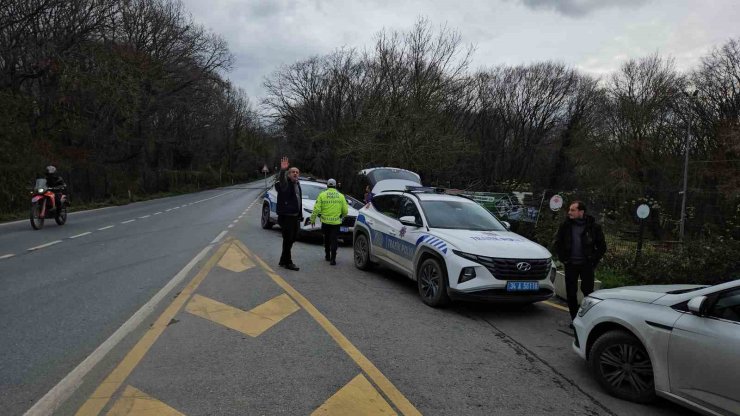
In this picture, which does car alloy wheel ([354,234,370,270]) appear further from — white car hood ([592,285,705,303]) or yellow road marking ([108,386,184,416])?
yellow road marking ([108,386,184,416])

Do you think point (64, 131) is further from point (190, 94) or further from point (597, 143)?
point (597, 143)

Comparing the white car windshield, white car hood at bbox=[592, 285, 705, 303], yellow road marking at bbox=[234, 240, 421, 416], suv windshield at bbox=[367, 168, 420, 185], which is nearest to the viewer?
yellow road marking at bbox=[234, 240, 421, 416]

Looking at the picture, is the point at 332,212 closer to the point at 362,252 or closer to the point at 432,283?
the point at 362,252

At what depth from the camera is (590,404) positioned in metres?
4.19

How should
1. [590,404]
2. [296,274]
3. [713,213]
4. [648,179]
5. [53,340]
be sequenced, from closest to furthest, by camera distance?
A: [590,404]
[53,340]
[296,274]
[713,213]
[648,179]

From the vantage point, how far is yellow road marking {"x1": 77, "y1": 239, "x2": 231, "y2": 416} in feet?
12.0

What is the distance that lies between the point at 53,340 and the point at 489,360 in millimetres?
4358

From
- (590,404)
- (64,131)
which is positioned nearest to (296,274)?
(590,404)

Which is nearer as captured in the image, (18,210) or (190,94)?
(18,210)

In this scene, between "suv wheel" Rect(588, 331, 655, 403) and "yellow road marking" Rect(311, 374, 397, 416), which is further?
"suv wheel" Rect(588, 331, 655, 403)

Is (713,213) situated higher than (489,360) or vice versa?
(713,213)

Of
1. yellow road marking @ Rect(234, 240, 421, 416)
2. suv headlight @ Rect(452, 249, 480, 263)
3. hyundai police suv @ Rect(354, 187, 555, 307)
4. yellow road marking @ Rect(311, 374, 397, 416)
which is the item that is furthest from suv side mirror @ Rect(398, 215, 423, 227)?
yellow road marking @ Rect(311, 374, 397, 416)

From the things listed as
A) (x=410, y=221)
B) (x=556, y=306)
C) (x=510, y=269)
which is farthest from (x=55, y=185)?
(x=556, y=306)

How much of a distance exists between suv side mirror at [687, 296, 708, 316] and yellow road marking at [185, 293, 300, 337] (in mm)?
4034
